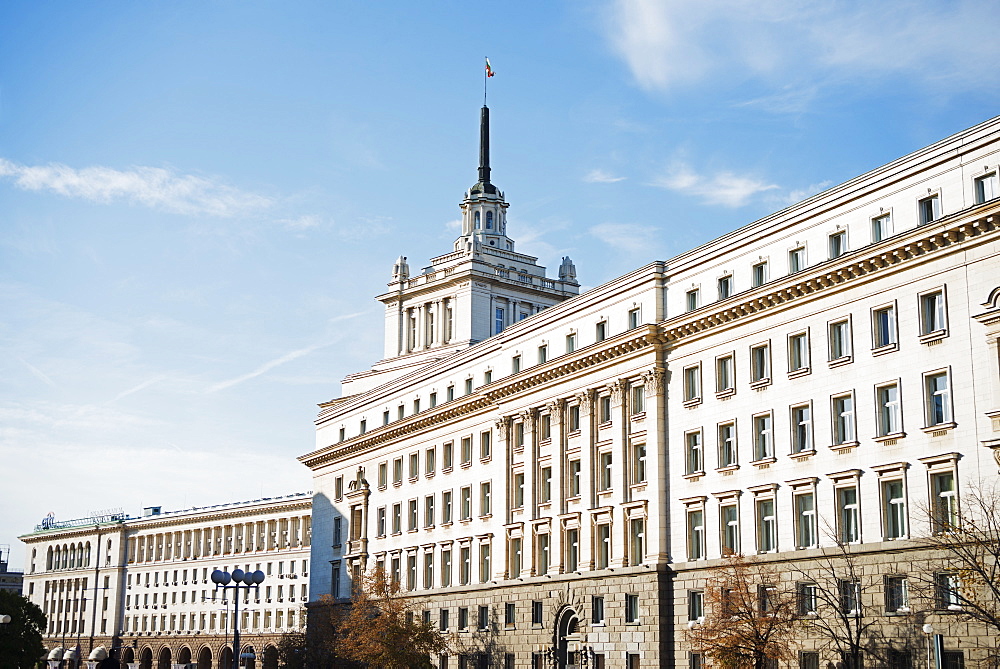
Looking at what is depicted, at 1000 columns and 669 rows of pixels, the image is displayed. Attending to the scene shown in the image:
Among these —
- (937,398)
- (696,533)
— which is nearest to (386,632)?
(696,533)

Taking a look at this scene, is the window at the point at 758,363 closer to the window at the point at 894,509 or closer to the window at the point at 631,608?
the window at the point at 894,509

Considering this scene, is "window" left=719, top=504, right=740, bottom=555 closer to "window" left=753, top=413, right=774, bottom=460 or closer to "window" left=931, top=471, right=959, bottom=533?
"window" left=753, top=413, right=774, bottom=460

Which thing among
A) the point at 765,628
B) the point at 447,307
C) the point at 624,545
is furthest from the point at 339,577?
the point at 765,628

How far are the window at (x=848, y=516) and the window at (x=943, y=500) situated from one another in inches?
167

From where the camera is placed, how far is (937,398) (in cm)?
5078

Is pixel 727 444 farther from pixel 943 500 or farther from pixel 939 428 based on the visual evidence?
pixel 943 500

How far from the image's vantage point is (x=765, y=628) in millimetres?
54344

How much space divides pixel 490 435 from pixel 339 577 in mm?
24130

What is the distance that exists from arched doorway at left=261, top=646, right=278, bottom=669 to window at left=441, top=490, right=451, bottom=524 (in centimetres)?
4677

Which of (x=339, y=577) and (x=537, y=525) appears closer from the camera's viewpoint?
(x=537, y=525)

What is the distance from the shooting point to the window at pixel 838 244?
184 feet

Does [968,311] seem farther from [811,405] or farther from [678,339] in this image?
[678,339]

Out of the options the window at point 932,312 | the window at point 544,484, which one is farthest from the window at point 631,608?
the window at point 932,312

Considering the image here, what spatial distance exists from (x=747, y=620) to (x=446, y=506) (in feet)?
117
